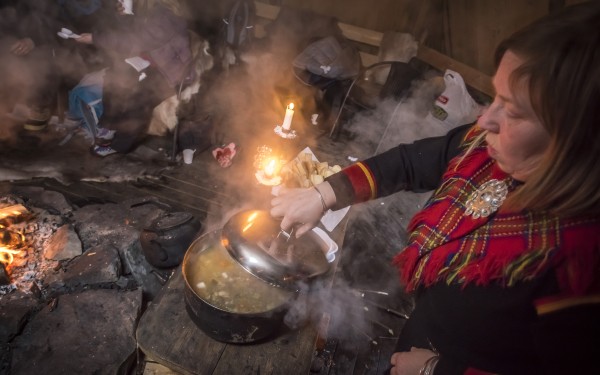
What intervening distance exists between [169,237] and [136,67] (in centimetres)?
328

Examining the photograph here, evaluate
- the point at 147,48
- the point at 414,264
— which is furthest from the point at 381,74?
the point at 414,264

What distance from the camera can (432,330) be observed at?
70.2 inches

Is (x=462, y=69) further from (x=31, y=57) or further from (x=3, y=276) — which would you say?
(x=31, y=57)

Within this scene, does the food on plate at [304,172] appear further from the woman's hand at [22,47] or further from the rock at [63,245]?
the woman's hand at [22,47]

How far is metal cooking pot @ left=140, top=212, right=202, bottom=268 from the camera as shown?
114 inches

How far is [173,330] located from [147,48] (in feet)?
14.9

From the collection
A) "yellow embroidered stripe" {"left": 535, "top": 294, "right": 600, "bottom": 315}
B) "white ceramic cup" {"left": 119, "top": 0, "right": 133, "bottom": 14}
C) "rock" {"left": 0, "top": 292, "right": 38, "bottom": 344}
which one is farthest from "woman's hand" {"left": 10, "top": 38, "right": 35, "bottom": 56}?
"yellow embroidered stripe" {"left": 535, "top": 294, "right": 600, "bottom": 315}

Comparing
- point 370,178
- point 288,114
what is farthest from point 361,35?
point 370,178

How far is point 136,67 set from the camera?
4875 millimetres

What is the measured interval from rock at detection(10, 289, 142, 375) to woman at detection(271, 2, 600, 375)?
197cm

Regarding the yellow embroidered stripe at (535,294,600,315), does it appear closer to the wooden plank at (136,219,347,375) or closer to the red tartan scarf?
the red tartan scarf

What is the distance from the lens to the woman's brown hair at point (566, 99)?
3.55 ft

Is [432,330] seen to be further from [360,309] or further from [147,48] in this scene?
[147,48]

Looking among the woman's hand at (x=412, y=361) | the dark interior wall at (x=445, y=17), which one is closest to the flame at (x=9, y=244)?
the woman's hand at (x=412, y=361)
